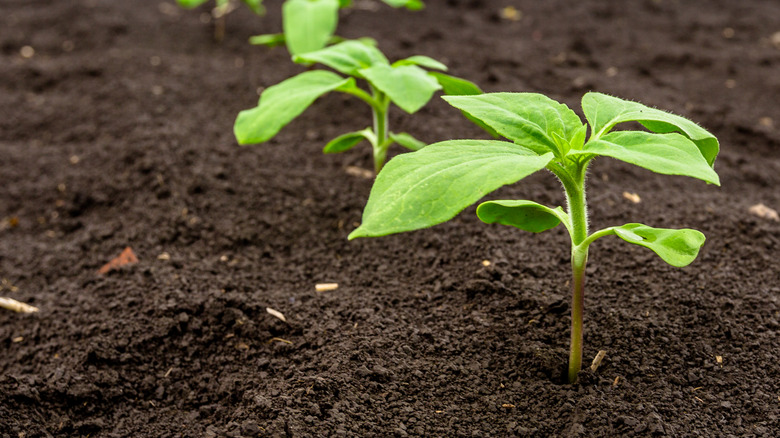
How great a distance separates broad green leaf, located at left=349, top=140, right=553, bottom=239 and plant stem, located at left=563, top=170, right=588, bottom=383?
145 millimetres

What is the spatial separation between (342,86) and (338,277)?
542 millimetres

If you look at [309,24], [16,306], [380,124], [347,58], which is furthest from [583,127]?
[16,306]

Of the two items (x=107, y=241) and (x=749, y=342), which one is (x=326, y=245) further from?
(x=749, y=342)

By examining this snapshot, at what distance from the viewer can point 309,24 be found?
2.45 m

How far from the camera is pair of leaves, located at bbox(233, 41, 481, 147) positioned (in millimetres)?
1594

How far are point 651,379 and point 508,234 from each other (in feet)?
2.12

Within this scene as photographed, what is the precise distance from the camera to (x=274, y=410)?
142cm

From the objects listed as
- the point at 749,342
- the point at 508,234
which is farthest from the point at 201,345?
the point at 749,342

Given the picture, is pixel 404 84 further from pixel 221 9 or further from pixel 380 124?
pixel 221 9

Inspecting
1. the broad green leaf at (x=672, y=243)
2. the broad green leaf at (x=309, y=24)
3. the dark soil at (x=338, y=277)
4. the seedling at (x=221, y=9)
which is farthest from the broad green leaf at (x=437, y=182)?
the seedling at (x=221, y=9)

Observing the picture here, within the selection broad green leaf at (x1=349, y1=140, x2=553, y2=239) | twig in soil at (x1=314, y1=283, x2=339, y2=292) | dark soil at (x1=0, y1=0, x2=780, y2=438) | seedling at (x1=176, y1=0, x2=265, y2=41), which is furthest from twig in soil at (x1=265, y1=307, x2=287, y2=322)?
seedling at (x1=176, y1=0, x2=265, y2=41)

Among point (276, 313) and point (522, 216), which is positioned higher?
point (522, 216)

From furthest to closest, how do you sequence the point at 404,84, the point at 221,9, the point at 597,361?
1. the point at 221,9
2. the point at 404,84
3. the point at 597,361

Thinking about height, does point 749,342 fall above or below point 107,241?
above
